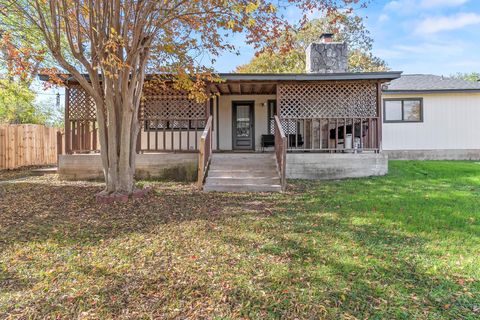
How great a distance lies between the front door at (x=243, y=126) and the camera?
428 inches

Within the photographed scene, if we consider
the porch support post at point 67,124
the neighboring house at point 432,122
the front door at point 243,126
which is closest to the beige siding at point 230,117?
the front door at point 243,126

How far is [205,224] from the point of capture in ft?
13.2

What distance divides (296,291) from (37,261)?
258cm

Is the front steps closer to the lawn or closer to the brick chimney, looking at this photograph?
the lawn

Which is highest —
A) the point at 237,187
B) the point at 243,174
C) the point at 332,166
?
the point at 332,166

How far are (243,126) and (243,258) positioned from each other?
836 centimetres

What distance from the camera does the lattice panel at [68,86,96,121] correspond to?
8.34 meters

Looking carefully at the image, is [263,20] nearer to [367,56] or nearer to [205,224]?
[205,224]

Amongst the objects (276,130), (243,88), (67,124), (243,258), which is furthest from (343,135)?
(67,124)

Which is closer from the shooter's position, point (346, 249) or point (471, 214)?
point (346, 249)

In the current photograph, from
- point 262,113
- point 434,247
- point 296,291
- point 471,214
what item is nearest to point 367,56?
point 262,113

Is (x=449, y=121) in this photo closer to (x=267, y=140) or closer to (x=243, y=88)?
(x=267, y=140)

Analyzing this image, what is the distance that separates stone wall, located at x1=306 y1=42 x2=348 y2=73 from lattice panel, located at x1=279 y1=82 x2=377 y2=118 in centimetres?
188

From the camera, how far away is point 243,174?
6996mm
